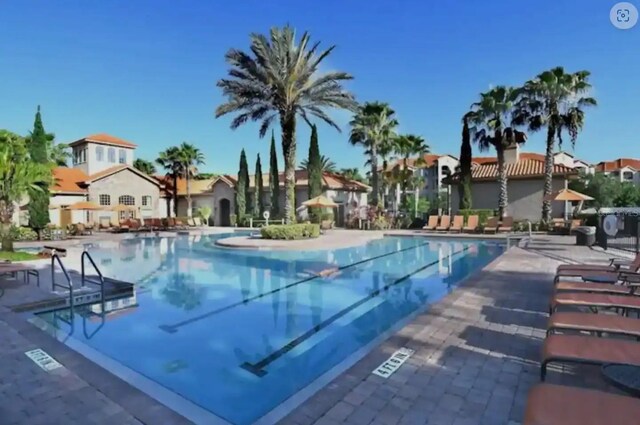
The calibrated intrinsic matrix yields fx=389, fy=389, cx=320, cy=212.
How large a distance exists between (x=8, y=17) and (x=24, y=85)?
33.4 ft

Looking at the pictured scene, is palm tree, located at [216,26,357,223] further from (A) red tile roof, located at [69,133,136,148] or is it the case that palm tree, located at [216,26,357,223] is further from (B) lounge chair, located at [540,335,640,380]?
(A) red tile roof, located at [69,133,136,148]

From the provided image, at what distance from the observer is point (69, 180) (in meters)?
32.4

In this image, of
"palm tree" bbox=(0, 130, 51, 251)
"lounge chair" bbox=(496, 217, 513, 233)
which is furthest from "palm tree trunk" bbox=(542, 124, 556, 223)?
"palm tree" bbox=(0, 130, 51, 251)

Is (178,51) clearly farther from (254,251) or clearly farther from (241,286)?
(241,286)

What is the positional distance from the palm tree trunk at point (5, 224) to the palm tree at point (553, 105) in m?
26.3

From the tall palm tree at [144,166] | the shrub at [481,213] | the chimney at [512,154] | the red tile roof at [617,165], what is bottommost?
the shrub at [481,213]

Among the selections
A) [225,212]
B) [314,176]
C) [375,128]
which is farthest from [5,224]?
[225,212]

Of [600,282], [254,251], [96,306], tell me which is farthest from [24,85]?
[600,282]

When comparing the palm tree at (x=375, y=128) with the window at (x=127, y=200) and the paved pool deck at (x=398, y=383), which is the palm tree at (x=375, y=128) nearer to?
the window at (x=127, y=200)

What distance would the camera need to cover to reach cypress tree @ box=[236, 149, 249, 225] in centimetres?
3503

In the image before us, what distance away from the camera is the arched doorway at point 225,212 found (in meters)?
A: 38.7

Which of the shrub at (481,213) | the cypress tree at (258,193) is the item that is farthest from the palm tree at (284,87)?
the cypress tree at (258,193)

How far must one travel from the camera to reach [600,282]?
639 centimetres

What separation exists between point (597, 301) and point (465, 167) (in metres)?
23.7
